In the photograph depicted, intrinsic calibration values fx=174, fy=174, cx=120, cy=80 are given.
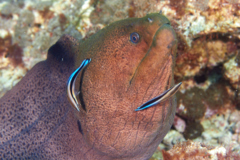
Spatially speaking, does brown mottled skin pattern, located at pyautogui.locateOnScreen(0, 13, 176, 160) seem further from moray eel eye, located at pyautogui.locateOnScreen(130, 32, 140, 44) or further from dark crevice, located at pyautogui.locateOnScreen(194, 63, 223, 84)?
dark crevice, located at pyautogui.locateOnScreen(194, 63, 223, 84)

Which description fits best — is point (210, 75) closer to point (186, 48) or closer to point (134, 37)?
point (186, 48)

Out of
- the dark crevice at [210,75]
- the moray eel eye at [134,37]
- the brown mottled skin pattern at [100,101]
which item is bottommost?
the dark crevice at [210,75]

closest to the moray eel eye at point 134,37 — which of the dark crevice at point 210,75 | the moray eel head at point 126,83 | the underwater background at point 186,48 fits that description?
the moray eel head at point 126,83

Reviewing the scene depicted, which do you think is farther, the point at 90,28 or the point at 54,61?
the point at 90,28

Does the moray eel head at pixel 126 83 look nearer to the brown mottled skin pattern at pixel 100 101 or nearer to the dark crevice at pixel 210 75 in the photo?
the brown mottled skin pattern at pixel 100 101

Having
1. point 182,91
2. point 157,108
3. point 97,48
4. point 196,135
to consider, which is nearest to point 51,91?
point 97,48

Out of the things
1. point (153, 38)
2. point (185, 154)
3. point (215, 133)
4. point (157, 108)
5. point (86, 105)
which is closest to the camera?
point (153, 38)

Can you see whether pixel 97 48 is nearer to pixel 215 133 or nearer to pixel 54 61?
pixel 54 61
